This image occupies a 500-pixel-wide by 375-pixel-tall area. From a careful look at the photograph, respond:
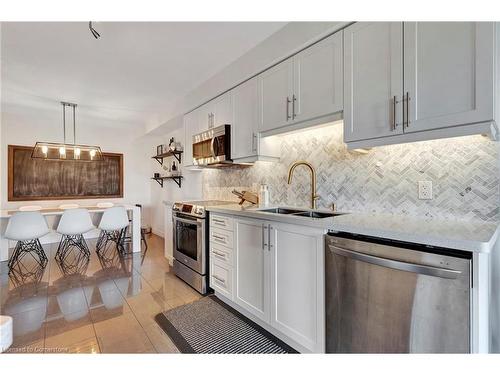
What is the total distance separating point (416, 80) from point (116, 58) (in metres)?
2.81

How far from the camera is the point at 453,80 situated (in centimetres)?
124

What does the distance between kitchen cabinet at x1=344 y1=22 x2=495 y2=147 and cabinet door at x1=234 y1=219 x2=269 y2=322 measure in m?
1.00

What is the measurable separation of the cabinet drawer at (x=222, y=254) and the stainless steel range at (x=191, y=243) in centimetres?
12

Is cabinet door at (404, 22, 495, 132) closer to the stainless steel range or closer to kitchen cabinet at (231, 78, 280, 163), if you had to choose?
kitchen cabinet at (231, 78, 280, 163)

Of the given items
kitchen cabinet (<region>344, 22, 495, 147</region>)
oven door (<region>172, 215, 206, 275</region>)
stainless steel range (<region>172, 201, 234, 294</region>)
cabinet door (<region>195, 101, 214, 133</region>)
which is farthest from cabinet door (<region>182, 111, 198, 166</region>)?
kitchen cabinet (<region>344, 22, 495, 147</region>)

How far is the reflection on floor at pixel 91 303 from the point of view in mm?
1850

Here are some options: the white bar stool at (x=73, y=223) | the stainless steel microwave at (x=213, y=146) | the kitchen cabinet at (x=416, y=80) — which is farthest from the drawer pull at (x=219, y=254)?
the white bar stool at (x=73, y=223)

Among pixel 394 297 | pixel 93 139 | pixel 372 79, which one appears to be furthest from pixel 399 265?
pixel 93 139

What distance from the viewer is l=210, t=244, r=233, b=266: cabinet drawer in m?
2.30

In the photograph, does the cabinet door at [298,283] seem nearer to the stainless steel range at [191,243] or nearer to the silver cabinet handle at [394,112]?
the silver cabinet handle at [394,112]

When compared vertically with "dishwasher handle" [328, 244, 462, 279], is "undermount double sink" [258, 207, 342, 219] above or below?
above
